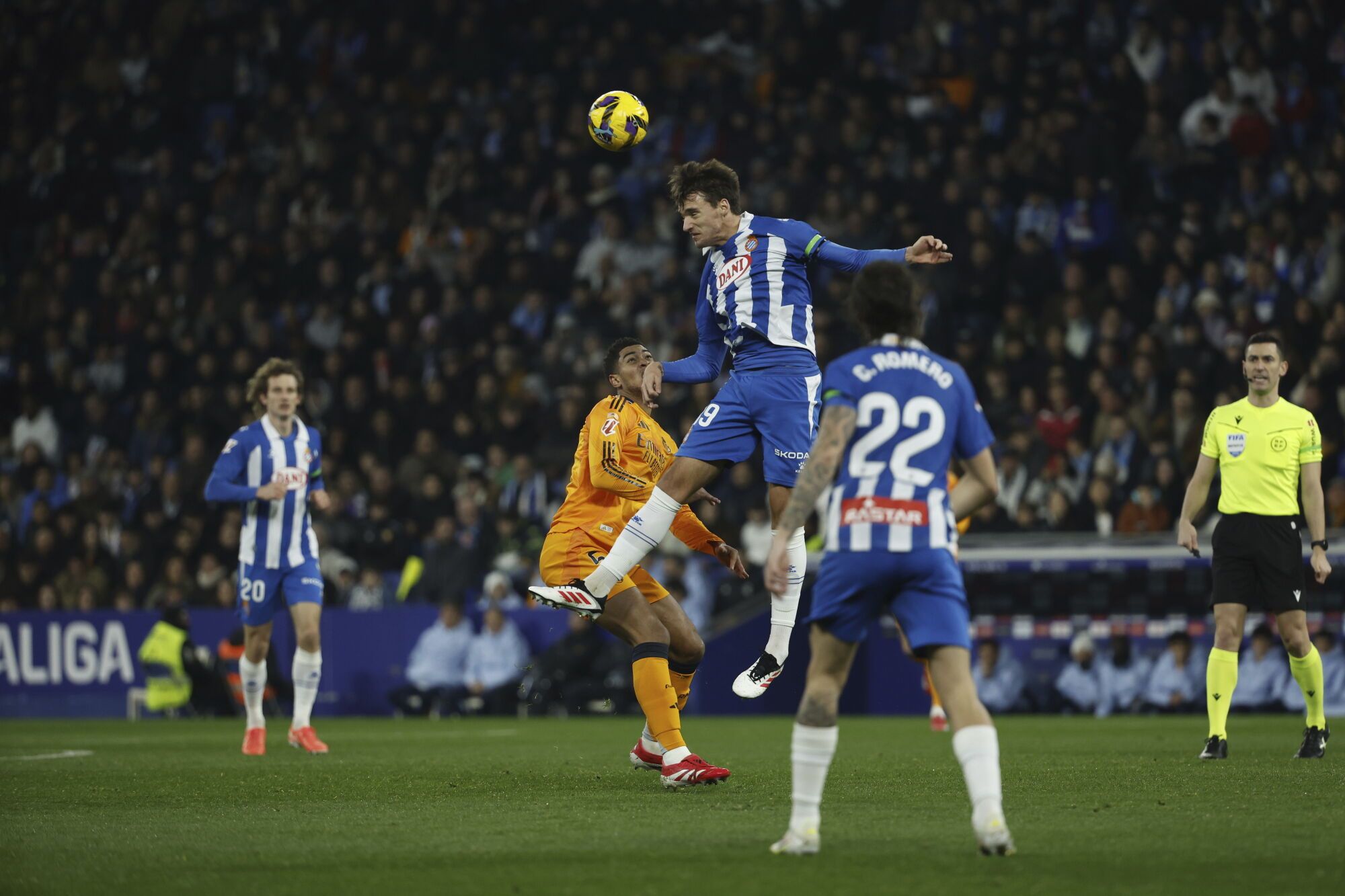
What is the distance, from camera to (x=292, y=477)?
13.0 meters

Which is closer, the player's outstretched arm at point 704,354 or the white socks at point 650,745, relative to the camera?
the player's outstretched arm at point 704,354

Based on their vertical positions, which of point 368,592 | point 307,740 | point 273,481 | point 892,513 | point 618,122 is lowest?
point 307,740

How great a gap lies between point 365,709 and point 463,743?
23.2 ft

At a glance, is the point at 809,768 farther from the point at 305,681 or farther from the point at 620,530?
the point at 305,681

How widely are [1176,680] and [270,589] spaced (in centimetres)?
1003

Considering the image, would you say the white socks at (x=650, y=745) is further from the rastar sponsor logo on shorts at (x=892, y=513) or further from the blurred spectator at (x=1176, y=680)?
the blurred spectator at (x=1176, y=680)

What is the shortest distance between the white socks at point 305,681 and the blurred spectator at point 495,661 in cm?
647

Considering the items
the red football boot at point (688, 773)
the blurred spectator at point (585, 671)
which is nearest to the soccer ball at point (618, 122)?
the red football boot at point (688, 773)

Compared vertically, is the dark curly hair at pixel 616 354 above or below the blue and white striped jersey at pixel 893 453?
above

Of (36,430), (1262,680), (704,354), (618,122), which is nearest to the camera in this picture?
(704,354)

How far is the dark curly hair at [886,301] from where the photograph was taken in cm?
620

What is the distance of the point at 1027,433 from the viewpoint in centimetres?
1952

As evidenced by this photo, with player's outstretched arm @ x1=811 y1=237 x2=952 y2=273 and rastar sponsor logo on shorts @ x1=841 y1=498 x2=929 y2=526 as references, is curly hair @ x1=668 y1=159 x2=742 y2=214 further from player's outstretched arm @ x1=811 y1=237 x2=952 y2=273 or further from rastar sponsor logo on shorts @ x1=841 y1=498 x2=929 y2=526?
rastar sponsor logo on shorts @ x1=841 y1=498 x2=929 y2=526

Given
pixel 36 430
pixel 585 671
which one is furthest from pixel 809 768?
pixel 36 430
